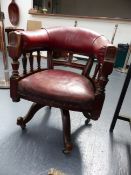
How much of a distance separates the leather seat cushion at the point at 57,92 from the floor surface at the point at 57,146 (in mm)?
370

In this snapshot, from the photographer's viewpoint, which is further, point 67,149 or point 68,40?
point 68,40

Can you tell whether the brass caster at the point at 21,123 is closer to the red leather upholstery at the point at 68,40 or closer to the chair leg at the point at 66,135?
the chair leg at the point at 66,135

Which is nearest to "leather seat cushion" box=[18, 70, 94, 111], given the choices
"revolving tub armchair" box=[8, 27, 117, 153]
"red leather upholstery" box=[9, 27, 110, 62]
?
"revolving tub armchair" box=[8, 27, 117, 153]

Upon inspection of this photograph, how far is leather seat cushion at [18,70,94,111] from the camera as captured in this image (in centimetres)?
88

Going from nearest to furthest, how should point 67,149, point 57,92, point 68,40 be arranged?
point 57,92, point 67,149, point 68,40

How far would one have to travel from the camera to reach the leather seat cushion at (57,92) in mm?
882

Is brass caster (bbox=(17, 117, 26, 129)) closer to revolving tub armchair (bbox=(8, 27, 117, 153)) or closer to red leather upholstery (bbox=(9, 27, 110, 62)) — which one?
revolving tub armchair (bbox=(8, 27, 117, 153))

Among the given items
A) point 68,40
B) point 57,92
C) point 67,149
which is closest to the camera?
point 57,92

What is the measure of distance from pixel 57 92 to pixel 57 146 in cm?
46

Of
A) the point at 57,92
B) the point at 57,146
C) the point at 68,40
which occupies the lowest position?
the point at 57,146

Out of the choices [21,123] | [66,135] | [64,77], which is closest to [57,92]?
[64,77]

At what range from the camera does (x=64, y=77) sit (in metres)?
1.10

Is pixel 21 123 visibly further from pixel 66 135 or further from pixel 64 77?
pixel 64 77

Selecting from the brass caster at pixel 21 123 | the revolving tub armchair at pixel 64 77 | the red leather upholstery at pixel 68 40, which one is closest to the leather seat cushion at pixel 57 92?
the revolving tub armchair at pixel 64 77
